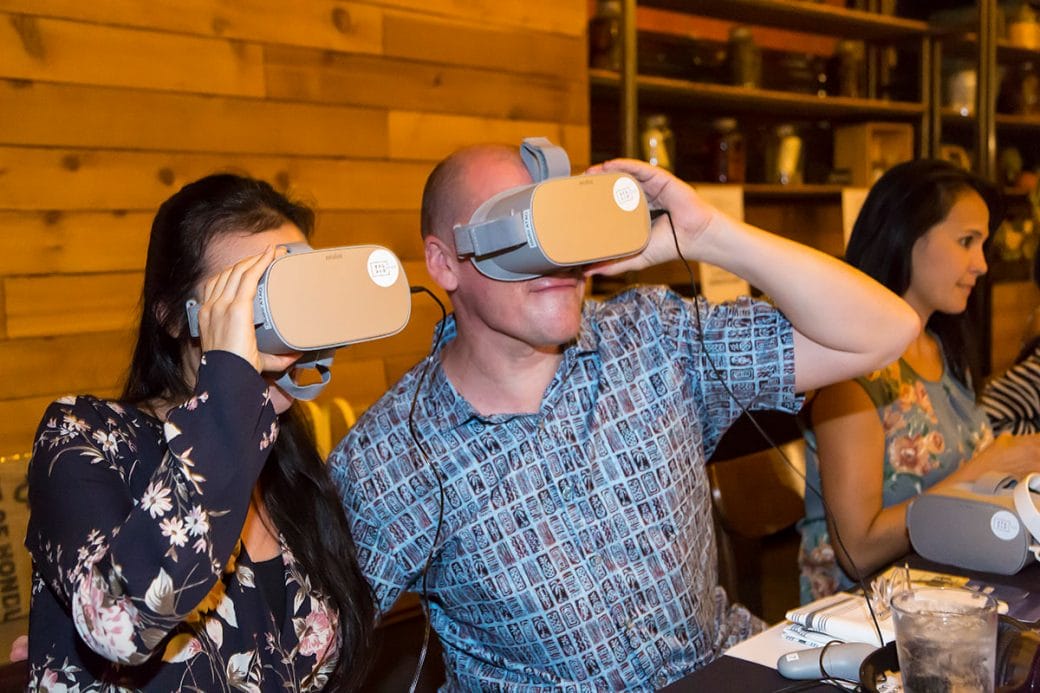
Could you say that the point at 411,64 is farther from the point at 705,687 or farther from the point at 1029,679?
the point at 1029,679

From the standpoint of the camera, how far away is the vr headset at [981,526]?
1.42m

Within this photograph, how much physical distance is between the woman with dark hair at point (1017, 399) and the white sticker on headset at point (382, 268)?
1.83m

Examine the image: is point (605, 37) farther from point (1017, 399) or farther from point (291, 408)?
point (291, 408)

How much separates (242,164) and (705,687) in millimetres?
1492

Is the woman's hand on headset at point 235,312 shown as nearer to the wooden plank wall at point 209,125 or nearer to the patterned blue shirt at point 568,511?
the patterned blue shirt at point 568,511

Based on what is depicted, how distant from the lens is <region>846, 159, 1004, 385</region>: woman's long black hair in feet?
6.88

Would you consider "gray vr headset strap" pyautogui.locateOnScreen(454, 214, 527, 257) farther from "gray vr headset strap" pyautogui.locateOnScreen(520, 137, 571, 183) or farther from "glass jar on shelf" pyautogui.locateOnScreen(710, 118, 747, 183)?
"glass jar on shelf" pyautogui.locateOnScreen(710, 118, 747, 183)

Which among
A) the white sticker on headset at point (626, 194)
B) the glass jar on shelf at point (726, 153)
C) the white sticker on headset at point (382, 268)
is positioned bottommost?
the white sticker on headset at point (382, 268)

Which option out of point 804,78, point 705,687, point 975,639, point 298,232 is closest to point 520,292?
point 298,232

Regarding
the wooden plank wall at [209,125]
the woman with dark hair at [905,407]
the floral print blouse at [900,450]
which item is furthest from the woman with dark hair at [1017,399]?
the wooden plank wall at [209,125]

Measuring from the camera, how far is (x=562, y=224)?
4.12 feet

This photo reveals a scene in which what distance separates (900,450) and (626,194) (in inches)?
37.4

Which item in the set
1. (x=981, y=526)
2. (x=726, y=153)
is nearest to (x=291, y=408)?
(x=981, y=526)

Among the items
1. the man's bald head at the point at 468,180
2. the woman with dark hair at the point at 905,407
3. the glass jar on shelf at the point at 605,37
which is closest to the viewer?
the man's bald head at the point at 468,180
